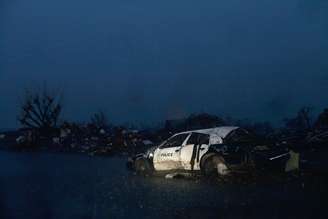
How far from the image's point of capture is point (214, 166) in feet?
39.0

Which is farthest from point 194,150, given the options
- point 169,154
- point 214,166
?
point 169,154

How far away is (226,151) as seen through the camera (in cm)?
1166

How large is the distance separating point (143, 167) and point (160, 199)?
5.48m

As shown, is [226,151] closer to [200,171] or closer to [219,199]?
[200,171]

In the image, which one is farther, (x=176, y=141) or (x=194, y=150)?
(x=176, y=141)

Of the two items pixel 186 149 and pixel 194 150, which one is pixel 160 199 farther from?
pixel 186 149

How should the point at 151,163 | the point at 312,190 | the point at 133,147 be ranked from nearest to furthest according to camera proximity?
1. the point at 312,190
2. the point at 151,163
3. the point at 133,147

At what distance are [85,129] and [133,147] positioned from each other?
9.90 metres

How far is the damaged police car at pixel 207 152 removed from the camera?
458 inches

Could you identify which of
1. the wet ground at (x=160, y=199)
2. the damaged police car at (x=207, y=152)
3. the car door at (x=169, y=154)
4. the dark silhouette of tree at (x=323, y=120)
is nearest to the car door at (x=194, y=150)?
the damaged police car at (x=207, y=152)

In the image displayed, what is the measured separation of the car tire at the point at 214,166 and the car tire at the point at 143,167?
2.61 metres

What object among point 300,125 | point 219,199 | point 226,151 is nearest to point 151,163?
point 226,151

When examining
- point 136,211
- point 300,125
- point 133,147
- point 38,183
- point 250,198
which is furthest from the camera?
point 300,125

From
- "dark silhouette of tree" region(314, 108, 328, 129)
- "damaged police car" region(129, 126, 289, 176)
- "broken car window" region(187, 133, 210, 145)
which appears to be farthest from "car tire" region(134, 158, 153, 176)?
"dark silhouette of tree" region(314, 108, 328, 129)
